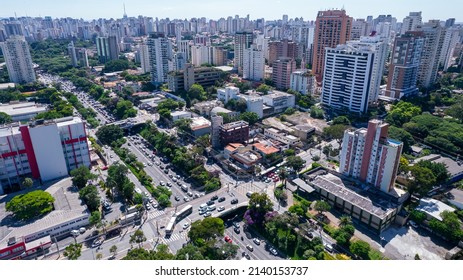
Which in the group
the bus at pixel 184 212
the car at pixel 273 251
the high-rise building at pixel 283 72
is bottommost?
the car at pixel 273 251

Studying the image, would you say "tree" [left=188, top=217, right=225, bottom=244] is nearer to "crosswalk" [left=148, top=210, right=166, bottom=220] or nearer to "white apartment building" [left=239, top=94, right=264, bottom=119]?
"crosswalk" [left=148, top=210, right=166, bottom=220]

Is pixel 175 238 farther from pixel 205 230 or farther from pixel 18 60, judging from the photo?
pixel 18 60

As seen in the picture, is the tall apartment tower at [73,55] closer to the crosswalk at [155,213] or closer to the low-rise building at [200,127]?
the low-rise building at [200,127]

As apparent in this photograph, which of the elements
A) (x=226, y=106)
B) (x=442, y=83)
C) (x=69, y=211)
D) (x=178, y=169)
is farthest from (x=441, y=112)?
A: (x=69, y=211)

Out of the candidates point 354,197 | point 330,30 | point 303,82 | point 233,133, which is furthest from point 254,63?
point 354,197

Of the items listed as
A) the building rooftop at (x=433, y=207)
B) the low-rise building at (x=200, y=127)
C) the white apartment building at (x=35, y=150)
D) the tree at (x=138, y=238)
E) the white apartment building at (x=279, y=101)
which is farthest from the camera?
the white apartment building at (x=279, y=101)

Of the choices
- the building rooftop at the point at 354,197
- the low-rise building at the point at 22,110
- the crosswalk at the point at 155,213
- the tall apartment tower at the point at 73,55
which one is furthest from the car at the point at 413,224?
the tall apartment tower at the point at 73,55

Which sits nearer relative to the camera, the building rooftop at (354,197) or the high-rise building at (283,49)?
the building rooftop at (354,197)
